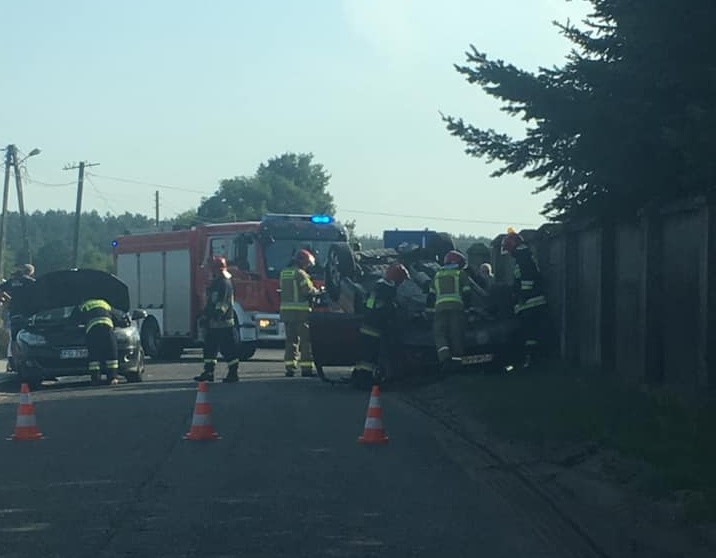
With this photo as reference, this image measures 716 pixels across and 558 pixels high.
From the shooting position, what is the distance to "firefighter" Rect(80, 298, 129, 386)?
822 inches

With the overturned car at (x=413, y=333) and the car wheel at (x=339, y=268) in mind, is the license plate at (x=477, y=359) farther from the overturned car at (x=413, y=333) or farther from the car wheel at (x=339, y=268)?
the car wheel at (x=339, y=268)

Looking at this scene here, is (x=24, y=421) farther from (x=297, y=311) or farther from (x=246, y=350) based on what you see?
(x=246, y=350)

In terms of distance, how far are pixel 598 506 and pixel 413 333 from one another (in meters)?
10.2

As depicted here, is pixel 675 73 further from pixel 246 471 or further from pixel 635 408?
pixel 246 471

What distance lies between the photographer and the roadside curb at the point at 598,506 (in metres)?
8.24

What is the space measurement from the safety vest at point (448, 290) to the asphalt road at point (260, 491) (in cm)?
304

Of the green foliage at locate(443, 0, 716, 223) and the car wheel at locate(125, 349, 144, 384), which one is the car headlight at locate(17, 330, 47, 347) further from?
the green foliage at locate(443, 0, 716, 223)

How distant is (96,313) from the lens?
20.9m

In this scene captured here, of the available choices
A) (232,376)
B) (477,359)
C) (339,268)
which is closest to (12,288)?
(232,376)

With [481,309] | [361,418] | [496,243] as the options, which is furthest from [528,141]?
[496,243]

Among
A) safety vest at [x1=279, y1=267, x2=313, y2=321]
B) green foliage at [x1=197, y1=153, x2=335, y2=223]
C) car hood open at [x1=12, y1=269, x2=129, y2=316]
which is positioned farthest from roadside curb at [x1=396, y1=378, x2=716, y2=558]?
green foliage at [x1=197, y1=153, x2=335, y2=223]

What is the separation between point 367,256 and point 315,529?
50.0 feet

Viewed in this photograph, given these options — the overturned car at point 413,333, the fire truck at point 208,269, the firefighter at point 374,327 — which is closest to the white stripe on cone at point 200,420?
the firefighter at point 374,327

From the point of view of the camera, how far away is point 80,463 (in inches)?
464
